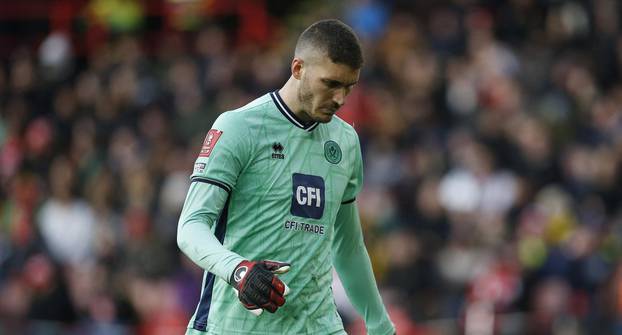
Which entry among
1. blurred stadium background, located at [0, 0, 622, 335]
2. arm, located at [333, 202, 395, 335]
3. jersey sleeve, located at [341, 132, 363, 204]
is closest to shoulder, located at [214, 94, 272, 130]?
jersey sleeve, located at [341, 132, 363, 204]

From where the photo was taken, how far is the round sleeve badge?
603 centimetres

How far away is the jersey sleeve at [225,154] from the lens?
5.62 m

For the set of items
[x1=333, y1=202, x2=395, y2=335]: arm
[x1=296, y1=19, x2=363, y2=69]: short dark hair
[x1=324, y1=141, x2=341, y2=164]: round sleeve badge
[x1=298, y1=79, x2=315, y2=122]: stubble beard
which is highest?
[x1=296, y1=19, x2=363, y2=69]: short dark hair

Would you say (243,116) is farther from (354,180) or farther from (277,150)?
(354,180)

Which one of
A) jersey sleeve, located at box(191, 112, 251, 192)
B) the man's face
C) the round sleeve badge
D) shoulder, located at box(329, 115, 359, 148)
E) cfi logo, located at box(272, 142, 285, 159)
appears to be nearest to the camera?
jersey sleeve, located at box(191, 112, 251, 192)

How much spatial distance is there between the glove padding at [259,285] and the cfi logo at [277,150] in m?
0.66

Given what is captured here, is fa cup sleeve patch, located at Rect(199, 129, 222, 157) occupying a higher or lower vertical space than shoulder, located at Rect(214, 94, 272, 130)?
lower

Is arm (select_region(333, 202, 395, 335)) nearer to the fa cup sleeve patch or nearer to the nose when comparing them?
the nose

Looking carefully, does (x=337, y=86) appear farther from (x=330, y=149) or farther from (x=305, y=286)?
(x=305, y=286)

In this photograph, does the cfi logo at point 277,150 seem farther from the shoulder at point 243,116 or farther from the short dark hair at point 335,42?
the short dark hair at point 335,42

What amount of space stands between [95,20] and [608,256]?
36.9ft

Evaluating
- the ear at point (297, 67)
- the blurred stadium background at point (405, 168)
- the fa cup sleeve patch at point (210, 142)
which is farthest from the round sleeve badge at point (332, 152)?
the blurred stadium background at point (405, 168)

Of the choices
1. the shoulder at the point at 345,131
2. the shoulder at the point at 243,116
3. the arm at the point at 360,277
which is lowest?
the arm at the point at 360,277

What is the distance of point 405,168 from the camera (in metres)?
14.9
